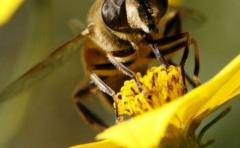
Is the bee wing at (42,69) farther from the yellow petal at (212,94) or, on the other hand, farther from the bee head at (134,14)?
the yellow petal at (212,94)

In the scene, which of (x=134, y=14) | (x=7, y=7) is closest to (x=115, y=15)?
(x=134, y=14)

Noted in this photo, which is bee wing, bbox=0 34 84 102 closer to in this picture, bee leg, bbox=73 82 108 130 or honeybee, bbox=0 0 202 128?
honeybee, bbox=0 0 202 128

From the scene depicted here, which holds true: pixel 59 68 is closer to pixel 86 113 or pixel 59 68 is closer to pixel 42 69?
pixel 86 113

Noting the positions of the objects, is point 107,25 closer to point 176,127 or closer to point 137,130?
point 176,127

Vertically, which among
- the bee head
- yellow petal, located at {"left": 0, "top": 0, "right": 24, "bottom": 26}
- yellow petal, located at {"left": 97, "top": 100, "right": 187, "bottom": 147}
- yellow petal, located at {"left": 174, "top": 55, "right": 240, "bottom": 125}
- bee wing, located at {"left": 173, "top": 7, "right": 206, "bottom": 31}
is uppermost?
yellow petal, located at {"left": 0, "top": 0, "right": 24, "bottom": 26}

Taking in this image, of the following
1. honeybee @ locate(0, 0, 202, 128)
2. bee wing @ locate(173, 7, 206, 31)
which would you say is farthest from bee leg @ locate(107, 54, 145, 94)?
bee wing @ locate(173, 7, 206, 31)

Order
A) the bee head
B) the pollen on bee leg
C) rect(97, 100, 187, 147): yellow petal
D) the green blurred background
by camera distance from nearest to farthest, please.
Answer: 1. rect(97, 100, 187, 147): yellow petal
2. the bee head
3. the pollen on bee leg
4. the green blurred background

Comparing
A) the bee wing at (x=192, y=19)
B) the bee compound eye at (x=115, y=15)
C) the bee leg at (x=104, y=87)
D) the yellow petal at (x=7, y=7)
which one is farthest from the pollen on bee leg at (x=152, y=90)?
the yellow petal at (x=7, y=7)
